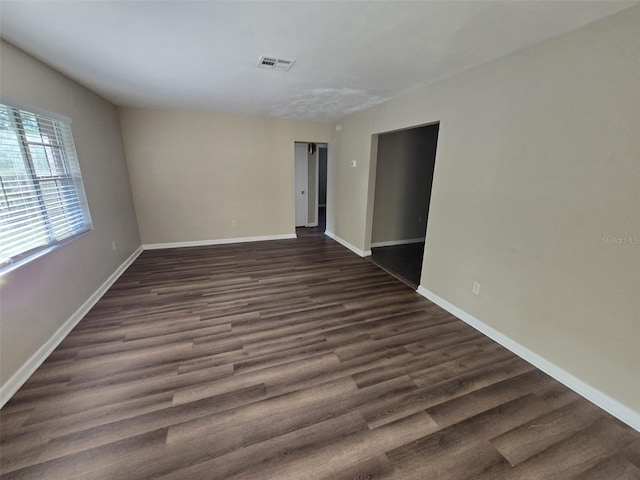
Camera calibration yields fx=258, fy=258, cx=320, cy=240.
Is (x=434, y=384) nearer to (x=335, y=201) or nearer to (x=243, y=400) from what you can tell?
(x=243, y=400)

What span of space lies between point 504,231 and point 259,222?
14.1 feet

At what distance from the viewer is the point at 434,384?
189 cm

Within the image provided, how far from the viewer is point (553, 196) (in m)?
1.91

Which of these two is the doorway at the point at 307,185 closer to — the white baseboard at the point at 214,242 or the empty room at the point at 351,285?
the white baseboard at the point at 214,242

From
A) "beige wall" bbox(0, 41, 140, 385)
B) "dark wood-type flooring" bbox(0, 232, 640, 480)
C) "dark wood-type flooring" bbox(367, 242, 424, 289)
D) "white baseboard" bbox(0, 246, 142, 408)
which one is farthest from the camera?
"dark wood-type flooring" bbox(367, 242, 424, 289)

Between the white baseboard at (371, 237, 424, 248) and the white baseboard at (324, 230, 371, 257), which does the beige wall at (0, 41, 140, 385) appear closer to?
the white baseboard at (324, 230, 371, 257)

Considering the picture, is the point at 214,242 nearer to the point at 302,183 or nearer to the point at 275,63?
the point at 302,183

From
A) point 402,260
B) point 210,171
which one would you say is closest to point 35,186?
point 210,171

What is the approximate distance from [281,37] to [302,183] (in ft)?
15.0

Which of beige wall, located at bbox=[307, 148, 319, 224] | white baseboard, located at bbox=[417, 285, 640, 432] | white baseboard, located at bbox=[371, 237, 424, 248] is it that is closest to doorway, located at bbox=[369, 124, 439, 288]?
white baseboard, located at bbox=[371, 237, 424, 248]

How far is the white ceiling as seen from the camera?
5.10ft

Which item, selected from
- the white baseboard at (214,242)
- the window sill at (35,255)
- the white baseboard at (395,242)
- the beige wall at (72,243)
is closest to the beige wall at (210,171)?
the white baseboard at (214,242)

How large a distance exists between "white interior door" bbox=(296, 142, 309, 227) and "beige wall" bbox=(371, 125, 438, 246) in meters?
2.15

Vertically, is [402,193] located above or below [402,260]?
above
